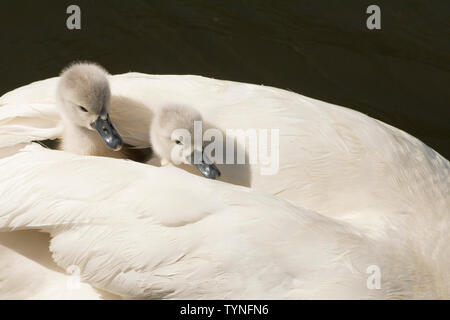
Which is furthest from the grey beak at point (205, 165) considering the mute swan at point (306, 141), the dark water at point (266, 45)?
the dark water at point (266, 45)

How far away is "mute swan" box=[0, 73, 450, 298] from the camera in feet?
8.37

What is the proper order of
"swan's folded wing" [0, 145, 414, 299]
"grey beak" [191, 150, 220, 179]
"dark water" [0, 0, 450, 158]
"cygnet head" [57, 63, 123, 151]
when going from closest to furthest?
"swan's folded wing" [0, 145, 414, 299]
"grey beak" [191, 150, 220, 179]
"cygnet head" [57, 63, 123, 151]
"dark water" [0, 0, 450, 158]

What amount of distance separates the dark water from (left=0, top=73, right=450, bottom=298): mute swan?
160 cm

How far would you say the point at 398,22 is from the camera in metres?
5.09

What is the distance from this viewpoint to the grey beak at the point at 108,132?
301cm

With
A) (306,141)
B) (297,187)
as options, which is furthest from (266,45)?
(297,187)

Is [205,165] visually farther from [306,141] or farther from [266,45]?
[266,45]

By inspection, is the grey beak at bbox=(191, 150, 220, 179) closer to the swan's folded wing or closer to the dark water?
the swan's folded wing

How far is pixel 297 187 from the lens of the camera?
2967 millimetres

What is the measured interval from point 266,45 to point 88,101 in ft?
6.95

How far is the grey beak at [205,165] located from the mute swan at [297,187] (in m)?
0.11

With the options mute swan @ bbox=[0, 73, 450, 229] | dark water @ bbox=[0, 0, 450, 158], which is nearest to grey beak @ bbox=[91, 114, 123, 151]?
mute swan @ bbox=[0, 73, 450, 229]
